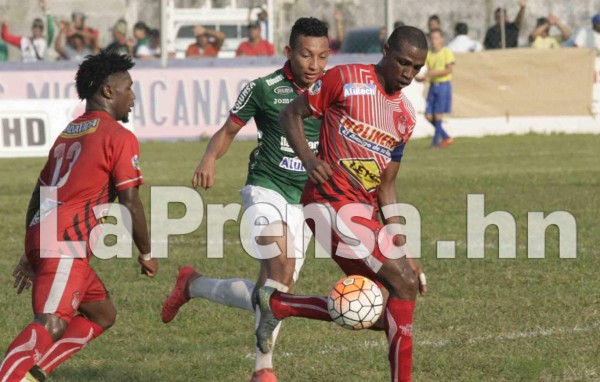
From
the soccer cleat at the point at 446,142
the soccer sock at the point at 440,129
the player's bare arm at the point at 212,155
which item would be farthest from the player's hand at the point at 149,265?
the soccer cleat at the point at 446,142

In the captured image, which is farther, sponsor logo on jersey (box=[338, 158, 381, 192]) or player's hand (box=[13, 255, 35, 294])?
sponsor logo on jersey (box=[338, 158, 381, 192])

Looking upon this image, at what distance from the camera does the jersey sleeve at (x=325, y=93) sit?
684cm

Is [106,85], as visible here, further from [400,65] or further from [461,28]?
[461,28]

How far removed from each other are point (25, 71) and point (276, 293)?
708 inches

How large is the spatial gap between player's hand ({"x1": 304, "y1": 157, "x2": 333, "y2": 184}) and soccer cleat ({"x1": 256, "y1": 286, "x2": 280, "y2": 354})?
0.71 m

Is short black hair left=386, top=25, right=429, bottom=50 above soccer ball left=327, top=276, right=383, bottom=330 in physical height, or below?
above

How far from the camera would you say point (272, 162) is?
7.84 metres

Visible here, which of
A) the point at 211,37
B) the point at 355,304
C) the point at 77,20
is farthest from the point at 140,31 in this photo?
the point at 355,304

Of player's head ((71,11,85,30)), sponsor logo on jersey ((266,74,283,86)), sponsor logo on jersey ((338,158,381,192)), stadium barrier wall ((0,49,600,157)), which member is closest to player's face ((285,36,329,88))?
sponsor logo on jersey ((266,74,283,86))

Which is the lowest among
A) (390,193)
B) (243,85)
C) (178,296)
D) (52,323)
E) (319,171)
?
(243,85)

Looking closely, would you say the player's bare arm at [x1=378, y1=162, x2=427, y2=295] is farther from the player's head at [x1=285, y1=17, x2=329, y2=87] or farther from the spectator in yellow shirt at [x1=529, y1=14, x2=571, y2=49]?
the spectator in yellow shirt at [x1=529, y1=14, x2=571, y2=49]

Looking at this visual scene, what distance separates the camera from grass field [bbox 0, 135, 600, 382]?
24.3ft

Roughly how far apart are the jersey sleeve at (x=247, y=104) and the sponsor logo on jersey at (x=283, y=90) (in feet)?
0.39

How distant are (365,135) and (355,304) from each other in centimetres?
95
